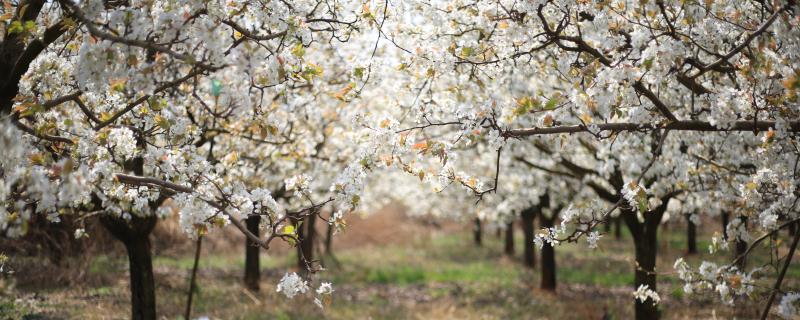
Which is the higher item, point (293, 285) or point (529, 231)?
point (529, 231)

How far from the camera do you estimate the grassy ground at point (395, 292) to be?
12.7 meters

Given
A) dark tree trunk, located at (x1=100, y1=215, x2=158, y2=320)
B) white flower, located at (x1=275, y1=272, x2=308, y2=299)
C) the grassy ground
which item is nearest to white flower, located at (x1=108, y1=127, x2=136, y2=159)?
white flower, located at (x1=275, y1=272, x2=308, y2=299)

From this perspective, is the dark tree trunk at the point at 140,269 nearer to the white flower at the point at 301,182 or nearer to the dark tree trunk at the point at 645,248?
the white flower at the point at 301,182

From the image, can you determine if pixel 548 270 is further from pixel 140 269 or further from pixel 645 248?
pixel 140 269

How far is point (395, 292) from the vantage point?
18984 millimetres

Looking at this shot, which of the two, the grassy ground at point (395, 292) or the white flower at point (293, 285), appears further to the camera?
the grassy ground at point (395, 292)

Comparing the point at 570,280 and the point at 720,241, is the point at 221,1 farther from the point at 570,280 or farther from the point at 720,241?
the point at 570,280

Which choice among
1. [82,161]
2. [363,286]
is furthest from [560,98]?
[363,286]

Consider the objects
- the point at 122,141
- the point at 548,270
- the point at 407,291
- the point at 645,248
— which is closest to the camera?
the point at 122,141

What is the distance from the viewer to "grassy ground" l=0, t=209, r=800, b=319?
41.5 feet

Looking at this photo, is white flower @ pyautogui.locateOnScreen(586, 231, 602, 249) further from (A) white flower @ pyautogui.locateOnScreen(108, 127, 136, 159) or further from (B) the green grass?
(A) white flower @ pyautogui.locateOnScreen(108, 127, 136, 159)

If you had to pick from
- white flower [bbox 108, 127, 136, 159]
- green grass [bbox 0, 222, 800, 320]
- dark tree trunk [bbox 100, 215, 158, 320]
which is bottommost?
green grass [bbox 0, 222, 800, 320]

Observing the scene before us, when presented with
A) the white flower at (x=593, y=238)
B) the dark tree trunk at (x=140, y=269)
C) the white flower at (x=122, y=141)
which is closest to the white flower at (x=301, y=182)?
the white flower at (x=122, y=141)

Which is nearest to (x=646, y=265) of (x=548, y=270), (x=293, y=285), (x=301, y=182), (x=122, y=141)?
(x=548, y=270)
